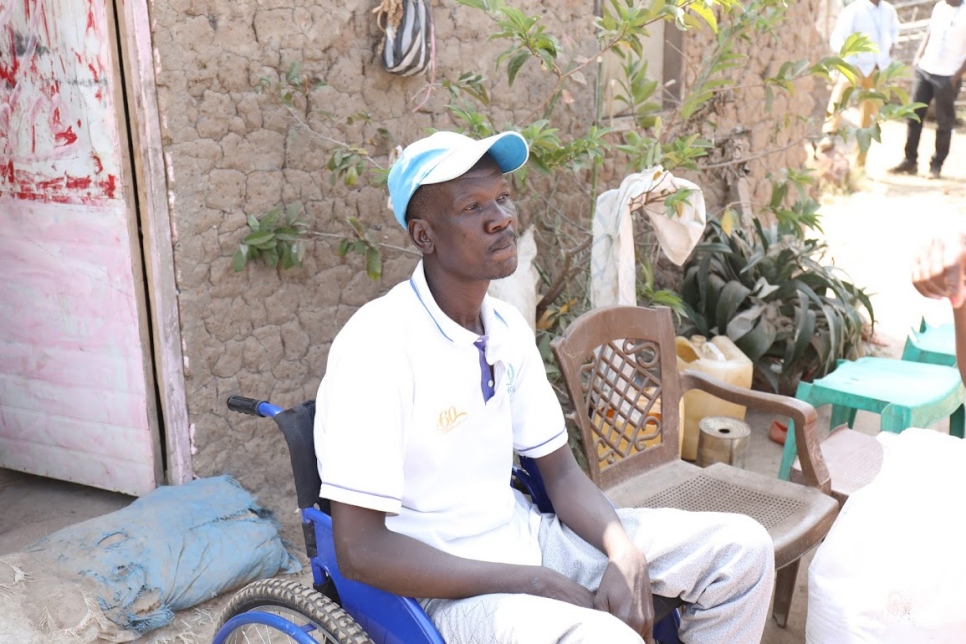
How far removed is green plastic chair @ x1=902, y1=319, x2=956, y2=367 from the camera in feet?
13.1

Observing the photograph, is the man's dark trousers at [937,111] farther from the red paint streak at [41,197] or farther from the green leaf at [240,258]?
the red paint streak at [41,197]

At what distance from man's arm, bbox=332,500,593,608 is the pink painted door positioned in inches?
66.9

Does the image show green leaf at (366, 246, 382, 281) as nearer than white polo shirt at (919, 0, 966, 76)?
Yes

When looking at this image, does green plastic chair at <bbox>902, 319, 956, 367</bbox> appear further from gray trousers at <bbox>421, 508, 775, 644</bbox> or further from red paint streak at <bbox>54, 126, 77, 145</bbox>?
red paint streak at <bbox>54, 126, 77, 145</bbox>

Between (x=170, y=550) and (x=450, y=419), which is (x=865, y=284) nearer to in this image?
(x=170, y=550)

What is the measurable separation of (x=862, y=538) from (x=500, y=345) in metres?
0.98

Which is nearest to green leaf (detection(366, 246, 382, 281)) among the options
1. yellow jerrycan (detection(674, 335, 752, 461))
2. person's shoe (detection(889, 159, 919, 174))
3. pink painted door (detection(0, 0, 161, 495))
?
pink painted door (detection(0, 0, 161, 495))

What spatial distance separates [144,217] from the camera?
2916mm

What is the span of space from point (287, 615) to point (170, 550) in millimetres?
1110

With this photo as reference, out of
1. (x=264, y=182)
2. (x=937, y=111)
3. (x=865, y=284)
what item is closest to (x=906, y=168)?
(x=937, y=111)

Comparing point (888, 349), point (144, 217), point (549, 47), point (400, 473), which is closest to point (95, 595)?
point (144, 217)

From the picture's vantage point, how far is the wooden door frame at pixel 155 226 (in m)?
2.78

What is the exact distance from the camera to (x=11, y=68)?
120 inches

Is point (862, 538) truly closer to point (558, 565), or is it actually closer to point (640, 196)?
point (558, 565)
